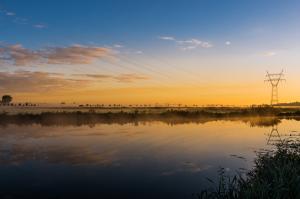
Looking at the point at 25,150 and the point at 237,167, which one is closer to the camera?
the point at 237,167

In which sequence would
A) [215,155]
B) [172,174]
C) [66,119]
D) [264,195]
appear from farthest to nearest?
[66,119] < [215,155] < [172,174] < [264,195]

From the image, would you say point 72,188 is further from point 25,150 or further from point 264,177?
point 25,150

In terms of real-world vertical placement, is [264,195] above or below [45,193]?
above

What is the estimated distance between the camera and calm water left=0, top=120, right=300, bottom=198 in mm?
A: 14375

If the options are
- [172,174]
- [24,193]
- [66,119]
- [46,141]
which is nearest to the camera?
[24,193]

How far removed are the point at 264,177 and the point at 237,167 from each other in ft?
21.7

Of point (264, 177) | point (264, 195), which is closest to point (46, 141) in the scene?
point (264, 177)

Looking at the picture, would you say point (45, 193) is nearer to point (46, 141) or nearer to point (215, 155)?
point (215, 155)

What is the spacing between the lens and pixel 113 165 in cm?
1938

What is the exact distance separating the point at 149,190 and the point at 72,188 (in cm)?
331

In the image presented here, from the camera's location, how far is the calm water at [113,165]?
1438 centimetres

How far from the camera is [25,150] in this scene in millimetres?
24484

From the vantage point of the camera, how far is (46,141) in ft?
97.0

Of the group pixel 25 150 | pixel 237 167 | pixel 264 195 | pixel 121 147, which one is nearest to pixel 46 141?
pixel 25 150
